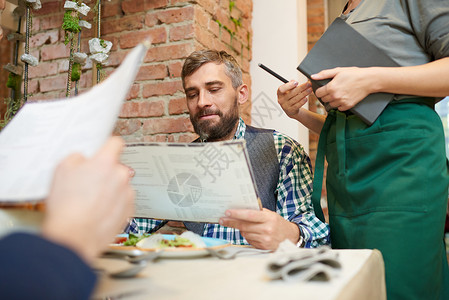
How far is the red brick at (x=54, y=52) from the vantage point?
6.26ft

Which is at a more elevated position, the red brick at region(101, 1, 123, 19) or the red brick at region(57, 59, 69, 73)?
the red brick at region(101, 1, 123, 19)

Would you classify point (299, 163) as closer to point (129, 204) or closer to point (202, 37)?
point (202, 37)

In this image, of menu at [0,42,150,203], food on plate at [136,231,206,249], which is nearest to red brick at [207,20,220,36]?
food on plate at [136,231,206,249]

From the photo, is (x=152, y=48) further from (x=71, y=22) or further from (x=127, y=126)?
(x=71, y=22)

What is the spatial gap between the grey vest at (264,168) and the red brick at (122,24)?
0.82 meters

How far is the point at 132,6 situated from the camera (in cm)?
183

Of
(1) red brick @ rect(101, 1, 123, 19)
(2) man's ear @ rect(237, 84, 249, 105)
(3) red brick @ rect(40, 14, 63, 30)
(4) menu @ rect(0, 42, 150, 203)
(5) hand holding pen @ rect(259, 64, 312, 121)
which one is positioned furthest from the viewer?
(3) red brick @ rect(40, 14, 63, 30)

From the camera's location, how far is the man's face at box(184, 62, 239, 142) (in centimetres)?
150

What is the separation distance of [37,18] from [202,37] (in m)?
0.89

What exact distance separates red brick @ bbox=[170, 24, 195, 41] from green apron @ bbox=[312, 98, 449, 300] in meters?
0.98

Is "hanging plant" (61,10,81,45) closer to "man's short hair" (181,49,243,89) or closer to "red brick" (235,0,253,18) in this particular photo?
"man's short hair" (181,49,243,89)

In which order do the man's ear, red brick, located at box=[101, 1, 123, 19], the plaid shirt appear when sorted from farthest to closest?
red brick, located at box=[101, 1, 123, 19]
the man's ear
the plaid shirt

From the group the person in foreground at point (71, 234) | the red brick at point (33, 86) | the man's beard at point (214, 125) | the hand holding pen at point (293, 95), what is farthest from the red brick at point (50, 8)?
the person in foreground at point (71, 234)

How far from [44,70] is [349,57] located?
159 cm
